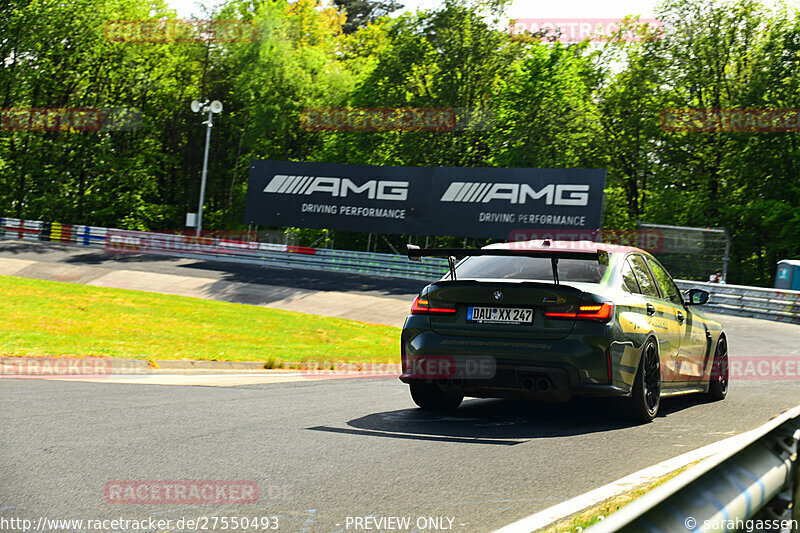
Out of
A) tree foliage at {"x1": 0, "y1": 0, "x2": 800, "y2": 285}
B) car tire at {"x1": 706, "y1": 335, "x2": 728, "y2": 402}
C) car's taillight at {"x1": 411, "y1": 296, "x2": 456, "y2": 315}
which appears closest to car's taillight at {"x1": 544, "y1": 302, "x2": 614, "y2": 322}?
car's taillight at {"x1": 411, "y1": 296, "x2": 456, "y2": 315}

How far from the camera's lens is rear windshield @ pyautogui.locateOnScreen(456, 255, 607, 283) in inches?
288

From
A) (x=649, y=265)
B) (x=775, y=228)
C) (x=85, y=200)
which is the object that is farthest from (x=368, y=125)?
(x=649, y=265)

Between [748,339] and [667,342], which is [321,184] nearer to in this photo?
[748,339]

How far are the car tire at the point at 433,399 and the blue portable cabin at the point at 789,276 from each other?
27893mm

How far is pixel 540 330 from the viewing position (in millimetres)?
6832

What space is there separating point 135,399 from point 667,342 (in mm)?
4973

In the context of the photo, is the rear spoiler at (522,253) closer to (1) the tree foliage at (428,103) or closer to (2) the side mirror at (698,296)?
(2) the side mirror at (698,296)

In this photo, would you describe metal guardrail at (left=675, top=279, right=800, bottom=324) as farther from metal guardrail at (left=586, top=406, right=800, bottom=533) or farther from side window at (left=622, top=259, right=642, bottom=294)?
metal guardrail at (left=586, top=406, right=800, bottom=533)

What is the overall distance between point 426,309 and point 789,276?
2933 centimetres

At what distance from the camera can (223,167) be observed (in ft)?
197

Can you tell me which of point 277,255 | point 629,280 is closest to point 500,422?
point 629,280

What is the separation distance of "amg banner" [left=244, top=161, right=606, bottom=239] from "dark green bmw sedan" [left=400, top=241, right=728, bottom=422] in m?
27.6

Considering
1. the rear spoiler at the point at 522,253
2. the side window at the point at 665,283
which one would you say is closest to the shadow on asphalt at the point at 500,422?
the side window at the point at 665,283

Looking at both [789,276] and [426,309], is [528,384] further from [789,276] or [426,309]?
[789,276]
